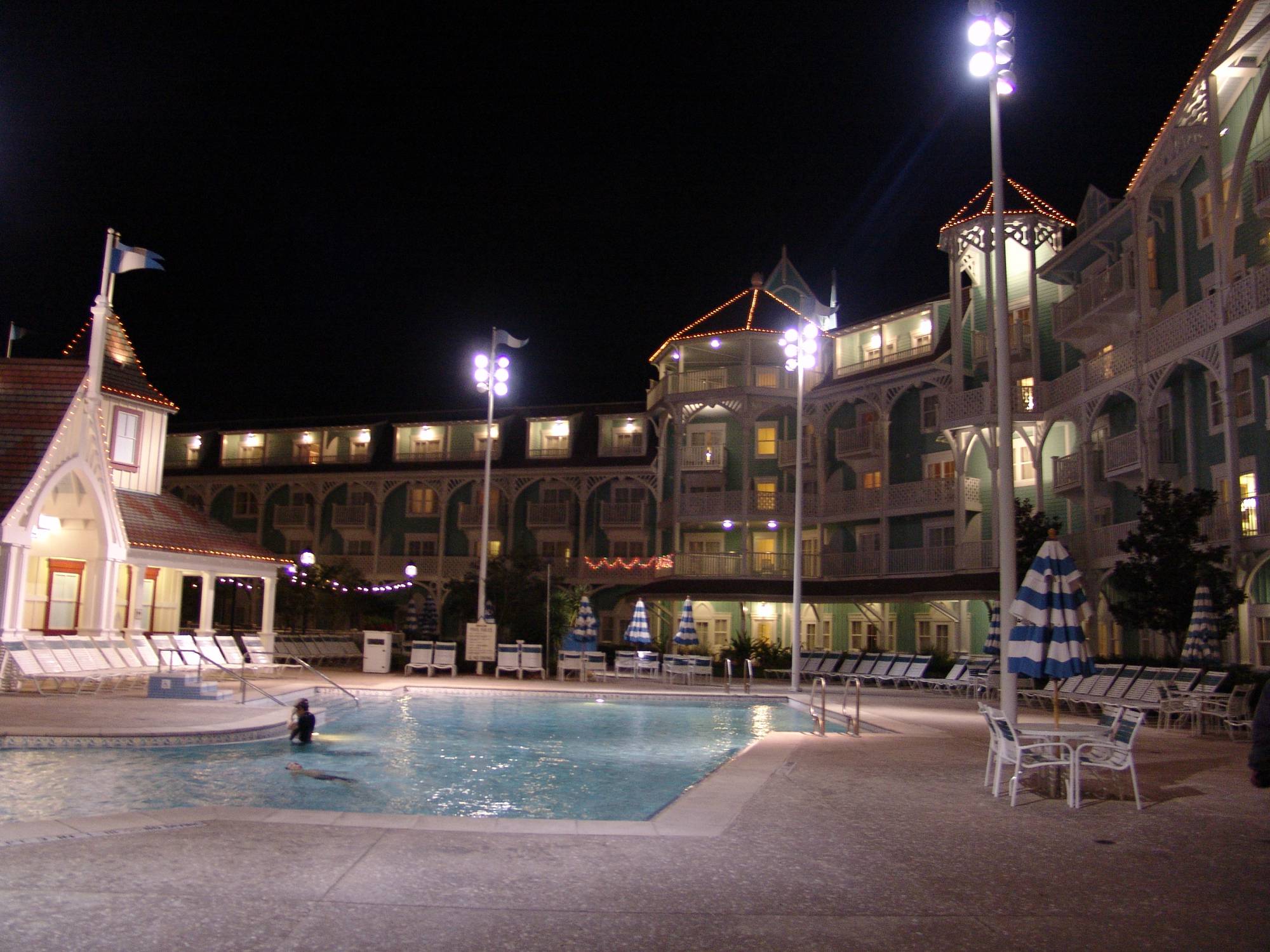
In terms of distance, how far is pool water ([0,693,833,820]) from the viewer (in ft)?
33.4

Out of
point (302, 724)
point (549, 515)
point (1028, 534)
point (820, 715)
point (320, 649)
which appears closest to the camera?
point (302, 724)

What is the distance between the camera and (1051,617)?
10633 mm

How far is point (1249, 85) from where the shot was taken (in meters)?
22.0

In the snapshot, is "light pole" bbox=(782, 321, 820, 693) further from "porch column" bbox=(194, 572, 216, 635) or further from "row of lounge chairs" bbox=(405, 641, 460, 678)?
"porch column" bbox=(194, 572, 216, 635)

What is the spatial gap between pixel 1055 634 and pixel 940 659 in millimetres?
21134

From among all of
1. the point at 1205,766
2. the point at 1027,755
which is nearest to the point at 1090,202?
the point at 1205,766

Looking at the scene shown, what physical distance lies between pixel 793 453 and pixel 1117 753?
2985 centimetres

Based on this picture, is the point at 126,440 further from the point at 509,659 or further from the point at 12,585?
the point at 509,659

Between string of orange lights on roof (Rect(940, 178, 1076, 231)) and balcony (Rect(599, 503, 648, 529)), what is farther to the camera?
balcony (Rect(599, 503, 648, 529))

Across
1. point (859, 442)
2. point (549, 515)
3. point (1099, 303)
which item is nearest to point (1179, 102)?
point (1099, 303)

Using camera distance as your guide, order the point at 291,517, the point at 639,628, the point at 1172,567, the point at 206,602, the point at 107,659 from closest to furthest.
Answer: the point at 107,659 < the point at 1172,567 < the point at 206,602 < the point at 639,628 < the point at 291,517

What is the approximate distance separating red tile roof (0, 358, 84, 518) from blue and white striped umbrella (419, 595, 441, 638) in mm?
23439

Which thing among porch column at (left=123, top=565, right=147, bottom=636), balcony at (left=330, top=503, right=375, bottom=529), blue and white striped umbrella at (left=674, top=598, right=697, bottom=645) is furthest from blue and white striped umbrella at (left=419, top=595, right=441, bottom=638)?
porch column at (left=123, top=565, right=147, bottom=636)

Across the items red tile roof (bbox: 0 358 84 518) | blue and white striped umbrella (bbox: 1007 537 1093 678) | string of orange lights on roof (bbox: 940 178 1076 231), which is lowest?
blue and white striped umbrella (bbox: 1007 537 1093 678)
